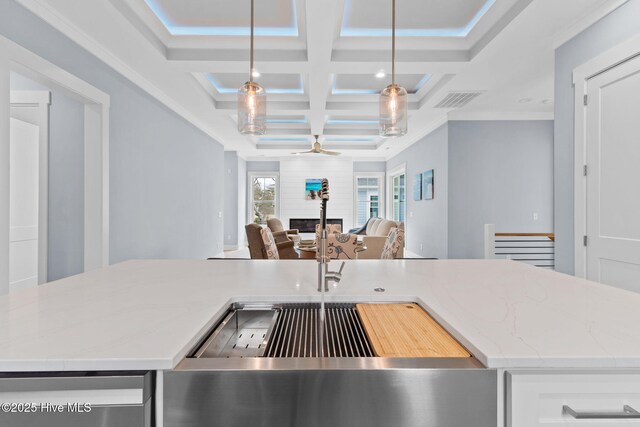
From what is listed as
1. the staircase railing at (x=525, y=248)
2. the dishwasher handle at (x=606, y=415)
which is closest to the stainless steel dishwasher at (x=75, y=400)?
the dishwasher handle at (x=606, y=415)

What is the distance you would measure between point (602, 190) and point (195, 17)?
3598 mm

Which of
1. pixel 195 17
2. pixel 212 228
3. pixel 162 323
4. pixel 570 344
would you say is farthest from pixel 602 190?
pixel 212 228

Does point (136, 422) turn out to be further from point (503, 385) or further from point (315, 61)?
point (315, 61)

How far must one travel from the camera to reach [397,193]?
9.10m

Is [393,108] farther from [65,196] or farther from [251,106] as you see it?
[65,196]

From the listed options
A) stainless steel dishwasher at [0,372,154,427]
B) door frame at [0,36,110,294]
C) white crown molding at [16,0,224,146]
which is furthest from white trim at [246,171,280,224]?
stainless steel dishwasher at [0,372,154,427]

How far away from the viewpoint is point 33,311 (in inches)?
35.8

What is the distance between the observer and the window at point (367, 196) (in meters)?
9.83

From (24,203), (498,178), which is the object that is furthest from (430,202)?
(24,203)

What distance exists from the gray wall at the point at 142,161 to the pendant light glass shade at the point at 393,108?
2.49 m

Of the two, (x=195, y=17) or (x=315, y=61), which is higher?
(x=195, y=17)

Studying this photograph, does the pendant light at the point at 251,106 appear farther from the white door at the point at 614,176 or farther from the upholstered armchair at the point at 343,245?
the white door at the point at 614,176

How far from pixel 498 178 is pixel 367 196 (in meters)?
4.84

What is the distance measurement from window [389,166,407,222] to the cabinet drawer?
755cm
